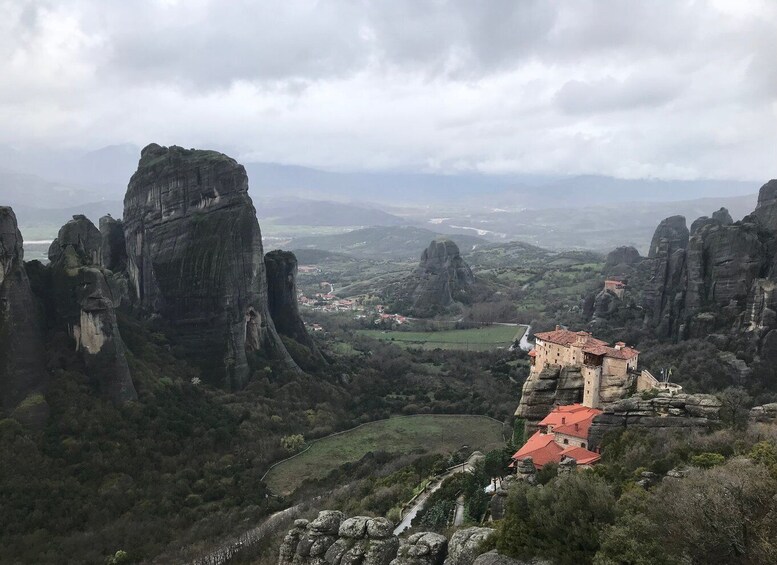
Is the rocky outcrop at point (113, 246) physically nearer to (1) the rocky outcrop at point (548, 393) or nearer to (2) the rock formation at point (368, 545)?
(1) the rocky outcrop at point (548, 393)

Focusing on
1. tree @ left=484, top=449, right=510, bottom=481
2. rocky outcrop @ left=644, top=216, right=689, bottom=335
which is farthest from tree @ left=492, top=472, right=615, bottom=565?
rocky outcrop @ left=644, top=216, right=689, bottom=335

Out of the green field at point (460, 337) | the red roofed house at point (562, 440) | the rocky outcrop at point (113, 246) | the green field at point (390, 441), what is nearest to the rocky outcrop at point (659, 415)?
the red roofed house at point (562, 440)

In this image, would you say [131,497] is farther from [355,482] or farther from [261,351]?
[261,351]

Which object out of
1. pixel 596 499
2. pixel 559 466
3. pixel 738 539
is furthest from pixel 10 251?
pixel 738 539

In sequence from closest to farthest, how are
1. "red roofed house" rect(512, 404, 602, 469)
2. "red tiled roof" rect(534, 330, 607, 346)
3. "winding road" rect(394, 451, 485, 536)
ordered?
"red roofed house" rect(512, 404, 602, 469), "winding road" rect(394, 451, 485, 536), "red tiled roof" rect(534, 330, 607, 346)

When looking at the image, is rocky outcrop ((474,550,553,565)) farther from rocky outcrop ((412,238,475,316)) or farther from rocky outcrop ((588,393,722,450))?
rocky outcrop ((412,238,475,316))

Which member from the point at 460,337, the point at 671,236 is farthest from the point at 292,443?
the point at 671,236
